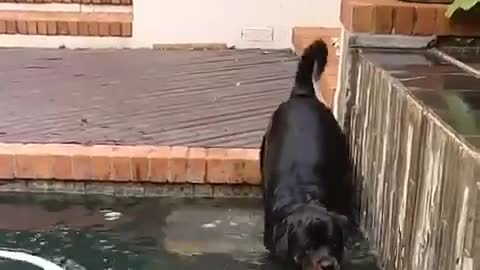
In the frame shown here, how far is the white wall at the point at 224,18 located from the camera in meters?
6.22

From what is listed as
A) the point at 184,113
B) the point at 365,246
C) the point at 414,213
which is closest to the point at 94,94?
the point at 184,113

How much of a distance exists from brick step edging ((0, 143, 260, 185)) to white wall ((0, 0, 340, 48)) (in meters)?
2.43

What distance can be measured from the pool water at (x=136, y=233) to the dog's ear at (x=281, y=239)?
166 mm

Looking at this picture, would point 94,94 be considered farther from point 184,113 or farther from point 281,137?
point 281,137

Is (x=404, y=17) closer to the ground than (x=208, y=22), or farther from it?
farther from it

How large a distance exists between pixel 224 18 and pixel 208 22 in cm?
12

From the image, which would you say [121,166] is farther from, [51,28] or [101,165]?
[51,28]

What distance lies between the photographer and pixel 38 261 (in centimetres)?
315

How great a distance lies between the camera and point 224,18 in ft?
20.4

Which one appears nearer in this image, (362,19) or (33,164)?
(362,19)

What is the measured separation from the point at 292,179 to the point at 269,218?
7.0 inches

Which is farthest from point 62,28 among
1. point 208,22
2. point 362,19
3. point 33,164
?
point 362,19

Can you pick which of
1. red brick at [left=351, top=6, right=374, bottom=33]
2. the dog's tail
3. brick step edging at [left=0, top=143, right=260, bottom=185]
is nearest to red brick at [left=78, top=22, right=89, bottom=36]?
brick step edging at [left=0, top=143, right=260, bottom=185]

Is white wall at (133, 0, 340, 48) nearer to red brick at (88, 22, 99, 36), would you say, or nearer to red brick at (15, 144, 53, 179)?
red brick at (88, 22, 99, 36)
